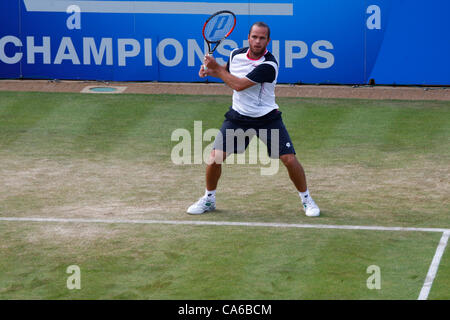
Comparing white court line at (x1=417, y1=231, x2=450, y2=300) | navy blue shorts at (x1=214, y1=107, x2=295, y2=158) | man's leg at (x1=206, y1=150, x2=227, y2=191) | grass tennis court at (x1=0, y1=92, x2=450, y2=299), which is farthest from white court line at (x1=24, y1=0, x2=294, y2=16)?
white court line at (x1=417, y1=231, x2=450, y2=300)

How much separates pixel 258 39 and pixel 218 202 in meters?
2.11

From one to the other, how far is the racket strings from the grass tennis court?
195cm

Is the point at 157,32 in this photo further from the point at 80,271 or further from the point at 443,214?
the point at 80,271

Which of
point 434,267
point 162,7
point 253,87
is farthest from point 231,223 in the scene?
point 162,7

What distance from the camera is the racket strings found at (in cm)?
1016

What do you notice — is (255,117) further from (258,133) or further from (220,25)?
(220,25)

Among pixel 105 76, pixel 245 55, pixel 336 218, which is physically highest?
pixel 245 55

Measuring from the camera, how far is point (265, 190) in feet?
35.8

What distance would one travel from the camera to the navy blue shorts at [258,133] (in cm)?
955

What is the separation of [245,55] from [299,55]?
8884 mm

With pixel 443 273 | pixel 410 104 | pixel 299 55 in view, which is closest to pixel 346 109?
pixel 410 104

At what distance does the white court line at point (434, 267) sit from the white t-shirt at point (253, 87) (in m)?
2.35

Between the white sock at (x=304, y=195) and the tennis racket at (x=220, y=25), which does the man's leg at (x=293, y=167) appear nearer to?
the white sock at (x=304, y=195)
